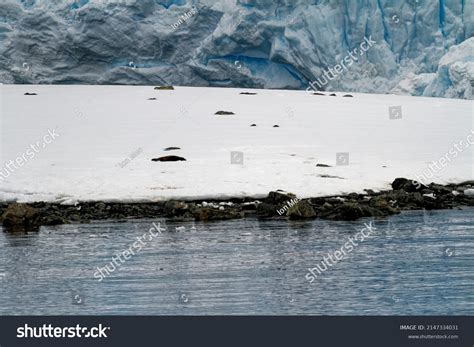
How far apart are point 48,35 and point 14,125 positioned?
12.0m

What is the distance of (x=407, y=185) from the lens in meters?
17.6

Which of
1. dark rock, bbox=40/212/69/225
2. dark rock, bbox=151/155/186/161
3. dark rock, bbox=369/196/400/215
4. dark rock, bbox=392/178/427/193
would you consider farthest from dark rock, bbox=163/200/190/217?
dark rock, bbox=392/178/427/193

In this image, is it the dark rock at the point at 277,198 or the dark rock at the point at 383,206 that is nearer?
the dark rock at the point at 383,206

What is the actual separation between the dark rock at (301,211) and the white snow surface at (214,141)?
152 cm

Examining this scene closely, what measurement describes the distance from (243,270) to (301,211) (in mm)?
5047

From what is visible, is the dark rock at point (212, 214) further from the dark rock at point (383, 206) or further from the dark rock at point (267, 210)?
the dark rock at point (383, 206)

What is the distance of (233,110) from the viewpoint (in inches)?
1151

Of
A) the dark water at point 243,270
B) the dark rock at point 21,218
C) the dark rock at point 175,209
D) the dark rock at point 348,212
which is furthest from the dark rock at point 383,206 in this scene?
the dark rock at point 21,218

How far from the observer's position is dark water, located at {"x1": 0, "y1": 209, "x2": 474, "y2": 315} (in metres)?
8.52

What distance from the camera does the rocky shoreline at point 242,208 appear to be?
49.3 ft

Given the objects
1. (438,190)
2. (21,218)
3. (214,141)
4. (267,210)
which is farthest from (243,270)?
(214,141)
